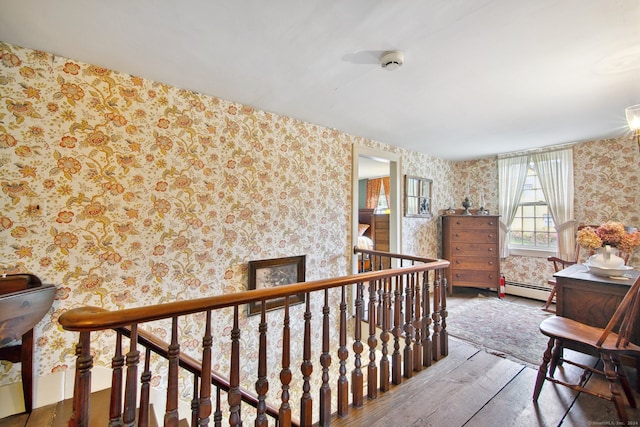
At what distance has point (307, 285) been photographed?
138 cm

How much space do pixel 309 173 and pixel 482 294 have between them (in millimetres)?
3548

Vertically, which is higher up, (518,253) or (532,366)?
(518,253)

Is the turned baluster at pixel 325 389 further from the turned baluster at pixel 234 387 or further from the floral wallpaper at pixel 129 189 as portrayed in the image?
the floral wallpaper at pixel 129 189

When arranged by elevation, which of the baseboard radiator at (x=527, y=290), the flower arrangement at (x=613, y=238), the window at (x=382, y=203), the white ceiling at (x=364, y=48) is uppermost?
the white ceiling at (x=364, y=48)

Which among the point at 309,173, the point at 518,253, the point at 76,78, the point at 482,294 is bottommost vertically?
the point at 482,294

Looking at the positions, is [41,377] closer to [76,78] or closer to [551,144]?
[76,78]

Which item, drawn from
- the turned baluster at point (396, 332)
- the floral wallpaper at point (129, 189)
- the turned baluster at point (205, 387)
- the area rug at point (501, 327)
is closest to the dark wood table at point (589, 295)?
the area rug at point (501, 327)

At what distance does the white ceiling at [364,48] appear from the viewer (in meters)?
1.33

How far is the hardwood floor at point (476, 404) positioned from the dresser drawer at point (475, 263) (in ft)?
6.87

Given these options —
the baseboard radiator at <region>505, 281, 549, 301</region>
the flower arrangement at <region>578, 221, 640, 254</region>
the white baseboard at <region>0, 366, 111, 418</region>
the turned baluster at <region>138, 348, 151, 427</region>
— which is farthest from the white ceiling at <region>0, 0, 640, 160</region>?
the baseboard radiator at <region>505, 281, 549, 301</region>

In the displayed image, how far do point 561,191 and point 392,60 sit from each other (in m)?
3.77

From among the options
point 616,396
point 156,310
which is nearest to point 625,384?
point 616,396

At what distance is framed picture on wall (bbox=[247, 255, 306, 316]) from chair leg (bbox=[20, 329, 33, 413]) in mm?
1343

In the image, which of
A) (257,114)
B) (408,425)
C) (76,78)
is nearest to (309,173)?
(257,114)
